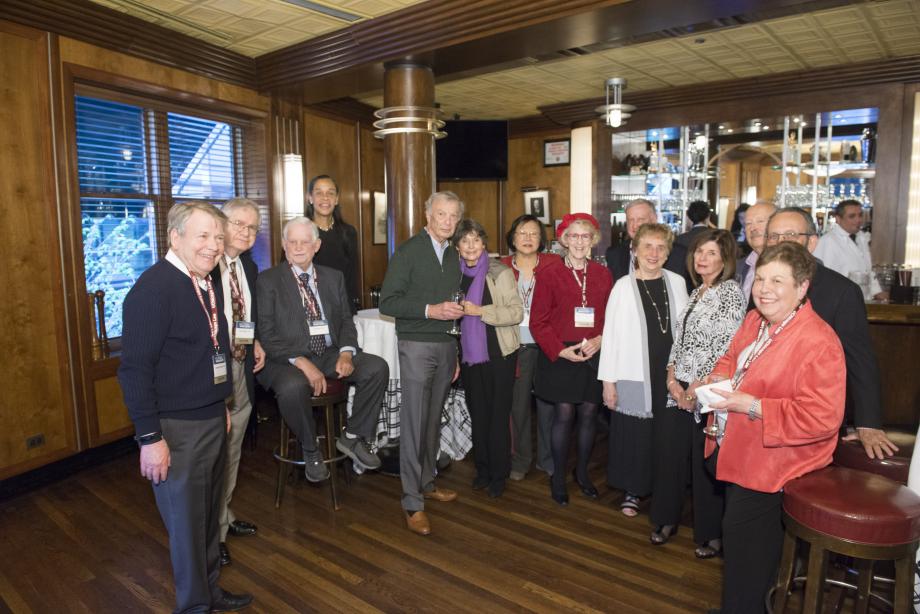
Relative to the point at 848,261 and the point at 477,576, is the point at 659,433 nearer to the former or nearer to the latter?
the point at 477,576

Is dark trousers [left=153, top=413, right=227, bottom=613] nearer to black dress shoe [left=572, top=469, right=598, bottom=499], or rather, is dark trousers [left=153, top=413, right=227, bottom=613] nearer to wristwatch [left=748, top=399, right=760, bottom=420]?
wristwatch [left=748, top=399, right=760, bottom=420]

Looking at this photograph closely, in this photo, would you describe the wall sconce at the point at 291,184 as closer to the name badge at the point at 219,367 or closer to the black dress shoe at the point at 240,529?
the black dress shoe at the point at 240,529

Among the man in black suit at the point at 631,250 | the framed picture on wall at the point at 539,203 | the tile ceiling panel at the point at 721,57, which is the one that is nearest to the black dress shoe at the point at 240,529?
the man in black suit at the point at 631,250

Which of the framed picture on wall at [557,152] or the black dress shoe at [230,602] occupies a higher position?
the framed picture on wall at [557,152]

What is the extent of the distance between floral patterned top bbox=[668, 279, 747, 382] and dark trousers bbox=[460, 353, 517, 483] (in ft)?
3.55

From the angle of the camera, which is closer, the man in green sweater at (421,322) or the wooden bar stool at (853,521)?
the wooden bar stool at (853,521)

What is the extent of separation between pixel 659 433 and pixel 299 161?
424cm

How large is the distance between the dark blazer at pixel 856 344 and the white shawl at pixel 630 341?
831 mm

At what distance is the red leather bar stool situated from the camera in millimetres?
2227

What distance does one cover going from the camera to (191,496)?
→ 2.23 meters

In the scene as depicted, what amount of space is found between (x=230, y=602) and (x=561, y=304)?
86.2 inches

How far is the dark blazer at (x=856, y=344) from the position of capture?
90.2 inches

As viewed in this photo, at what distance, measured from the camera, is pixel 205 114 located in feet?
16.7

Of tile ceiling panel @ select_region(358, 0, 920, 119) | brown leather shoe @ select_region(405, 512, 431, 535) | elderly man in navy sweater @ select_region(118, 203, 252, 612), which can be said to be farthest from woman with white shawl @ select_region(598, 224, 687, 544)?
tile ceiling panel @ select_region(358, 0, 920, 119)
